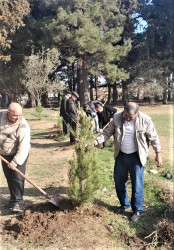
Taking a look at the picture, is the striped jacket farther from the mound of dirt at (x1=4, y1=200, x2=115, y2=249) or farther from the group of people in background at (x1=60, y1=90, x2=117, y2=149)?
the group of people in background at (x1=60, y1=90, x2=117, y2=149)

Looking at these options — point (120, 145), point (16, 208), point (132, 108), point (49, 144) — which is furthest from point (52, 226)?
point (49, 144)

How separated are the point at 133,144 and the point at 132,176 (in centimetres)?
50

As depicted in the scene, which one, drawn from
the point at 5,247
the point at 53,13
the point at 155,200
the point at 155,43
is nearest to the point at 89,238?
the point at 5,247

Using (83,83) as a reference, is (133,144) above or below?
below

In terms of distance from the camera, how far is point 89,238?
341 centimetres

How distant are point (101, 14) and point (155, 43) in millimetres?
9623

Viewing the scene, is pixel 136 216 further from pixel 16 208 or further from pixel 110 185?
pixel 16 208

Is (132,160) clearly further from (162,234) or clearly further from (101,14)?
(101,14)

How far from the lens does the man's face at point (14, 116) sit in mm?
3648

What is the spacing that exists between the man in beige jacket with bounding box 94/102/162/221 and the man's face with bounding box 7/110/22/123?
1.23m

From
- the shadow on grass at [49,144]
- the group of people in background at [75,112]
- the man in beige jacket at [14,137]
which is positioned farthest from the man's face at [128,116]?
the shadow on grass at [49,144]

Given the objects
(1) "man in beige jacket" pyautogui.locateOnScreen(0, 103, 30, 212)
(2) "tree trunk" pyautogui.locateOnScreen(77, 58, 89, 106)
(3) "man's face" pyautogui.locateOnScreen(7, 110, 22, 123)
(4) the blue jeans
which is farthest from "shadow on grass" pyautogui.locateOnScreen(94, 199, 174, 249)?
(2) "tree trunk" pyautogui.locateOnScreen(77, 58, 89, 106)

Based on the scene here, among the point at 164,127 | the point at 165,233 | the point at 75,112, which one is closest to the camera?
the point at 165,233

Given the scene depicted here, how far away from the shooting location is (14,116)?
12.1 ft
